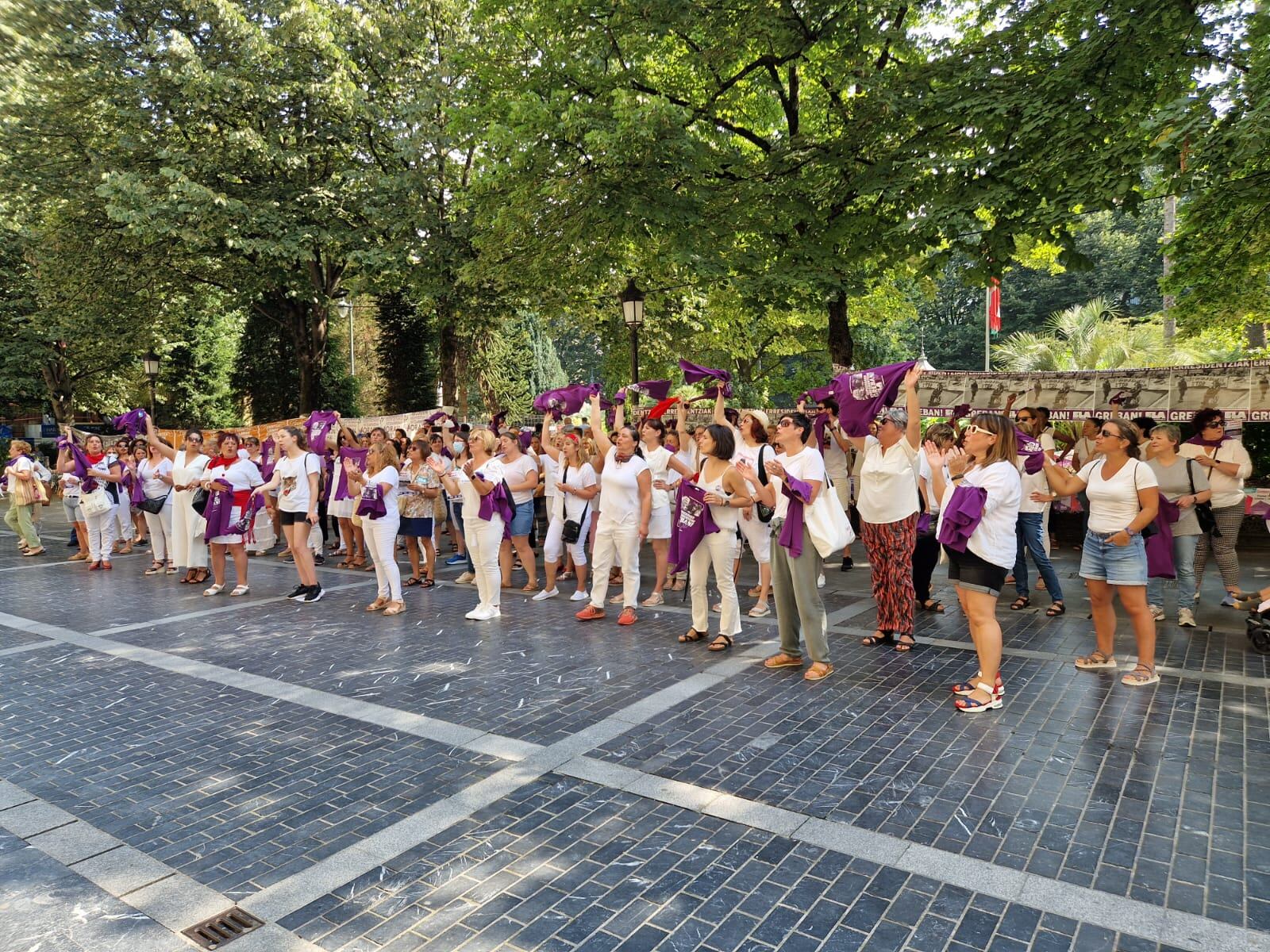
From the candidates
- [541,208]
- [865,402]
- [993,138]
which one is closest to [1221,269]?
[993,138]

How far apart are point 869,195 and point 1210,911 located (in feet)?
34.6

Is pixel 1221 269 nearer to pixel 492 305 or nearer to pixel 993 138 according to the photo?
pixel 993 138

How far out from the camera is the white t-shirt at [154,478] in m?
12.4

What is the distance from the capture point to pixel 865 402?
7.04 m

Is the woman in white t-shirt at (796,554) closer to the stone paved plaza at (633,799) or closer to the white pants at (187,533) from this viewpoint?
the stone paved plaza at (633,799)

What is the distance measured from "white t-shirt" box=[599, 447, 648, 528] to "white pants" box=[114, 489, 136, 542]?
9839mm

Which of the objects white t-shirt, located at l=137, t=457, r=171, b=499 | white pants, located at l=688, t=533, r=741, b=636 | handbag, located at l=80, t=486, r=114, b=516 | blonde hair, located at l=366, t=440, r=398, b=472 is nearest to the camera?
white pants, located at l=688, t=533, r=741, b=636

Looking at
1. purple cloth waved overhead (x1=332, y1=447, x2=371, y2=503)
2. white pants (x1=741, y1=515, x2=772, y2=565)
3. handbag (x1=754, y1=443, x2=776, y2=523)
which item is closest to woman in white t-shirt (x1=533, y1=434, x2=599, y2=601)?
white pants (x1=741, y1=515, x2=772, y2=565)

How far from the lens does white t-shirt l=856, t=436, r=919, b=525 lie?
23.6ft

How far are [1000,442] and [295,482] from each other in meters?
7.66

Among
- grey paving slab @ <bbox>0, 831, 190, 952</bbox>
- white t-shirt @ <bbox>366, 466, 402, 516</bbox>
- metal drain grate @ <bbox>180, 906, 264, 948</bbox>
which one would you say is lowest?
metal drain grate @ <bbox>180, 906, 264, 948</bbox>

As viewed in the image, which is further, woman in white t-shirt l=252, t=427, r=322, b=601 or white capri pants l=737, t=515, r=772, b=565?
woman in white t-shirt l=252, t=427, r=322, b=601

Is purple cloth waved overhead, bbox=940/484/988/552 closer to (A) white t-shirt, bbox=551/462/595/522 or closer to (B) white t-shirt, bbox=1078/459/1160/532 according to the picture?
(B) white t-shirt, bbox=1078/459/1160/532

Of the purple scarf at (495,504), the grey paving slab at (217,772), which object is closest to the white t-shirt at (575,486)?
the purple scarf at (495,504)
